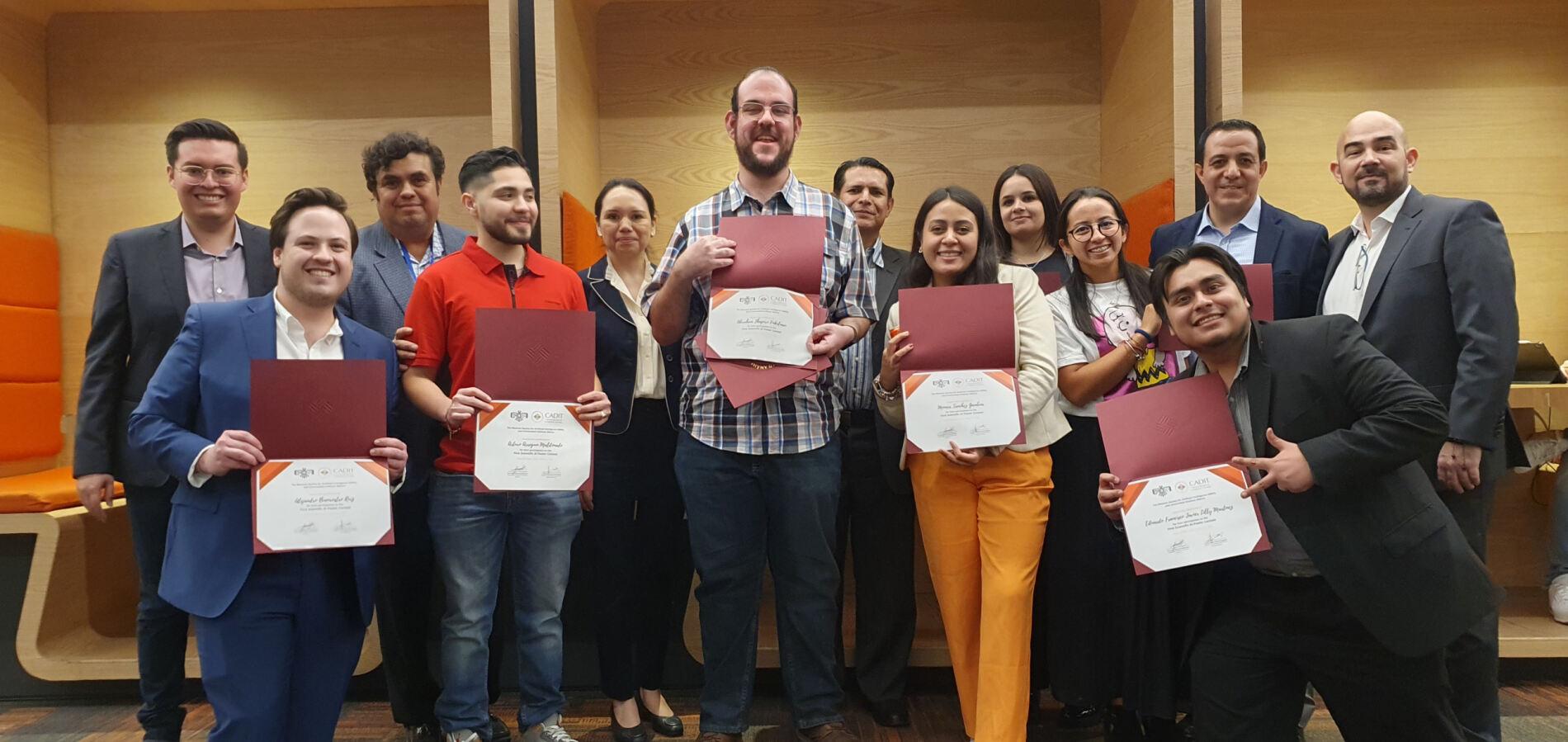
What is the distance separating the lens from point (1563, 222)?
380cm

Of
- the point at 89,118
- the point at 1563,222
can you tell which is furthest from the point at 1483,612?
the point at 89,118

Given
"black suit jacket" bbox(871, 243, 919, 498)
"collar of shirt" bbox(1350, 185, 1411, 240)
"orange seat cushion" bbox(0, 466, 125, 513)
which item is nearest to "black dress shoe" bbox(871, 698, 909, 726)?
"black suit jacket" bbox(871, 243, 919, 498)

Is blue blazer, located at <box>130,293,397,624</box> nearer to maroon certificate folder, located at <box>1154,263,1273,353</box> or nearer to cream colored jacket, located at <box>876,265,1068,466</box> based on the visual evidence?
cream colored jacket, located at <box>876,265,1068,466</box>

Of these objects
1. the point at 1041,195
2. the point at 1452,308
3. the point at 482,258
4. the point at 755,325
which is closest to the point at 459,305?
the point at 482,258

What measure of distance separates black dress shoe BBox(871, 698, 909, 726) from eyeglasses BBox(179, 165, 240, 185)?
235cm

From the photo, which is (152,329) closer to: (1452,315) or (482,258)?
(482,258)

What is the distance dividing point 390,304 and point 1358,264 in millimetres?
2646

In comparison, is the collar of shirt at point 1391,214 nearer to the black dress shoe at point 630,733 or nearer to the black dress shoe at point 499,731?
the black dress shoe at point 630,733

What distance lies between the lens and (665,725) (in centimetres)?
267

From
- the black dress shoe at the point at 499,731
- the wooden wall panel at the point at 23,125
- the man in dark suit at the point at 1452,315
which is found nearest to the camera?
the man in dark suit at the point at 1452,315

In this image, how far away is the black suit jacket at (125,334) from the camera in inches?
92.9

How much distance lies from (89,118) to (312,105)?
0.97 m

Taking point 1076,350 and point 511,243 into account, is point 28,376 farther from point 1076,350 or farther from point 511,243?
point 1076,350

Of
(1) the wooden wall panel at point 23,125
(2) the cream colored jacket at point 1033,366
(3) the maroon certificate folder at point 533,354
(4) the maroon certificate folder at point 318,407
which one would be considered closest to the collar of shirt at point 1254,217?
(2) the cream colored jacket at point 1033,366
